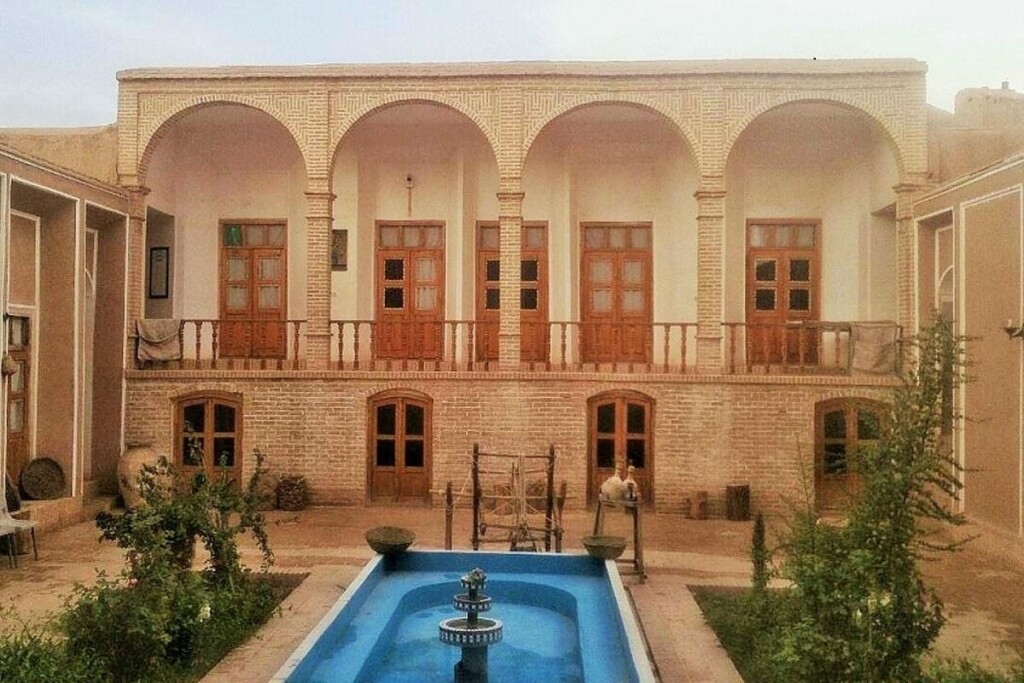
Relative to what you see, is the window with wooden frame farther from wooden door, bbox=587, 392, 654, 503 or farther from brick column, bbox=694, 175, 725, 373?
brick column, bbox=694, 175, 725, 373

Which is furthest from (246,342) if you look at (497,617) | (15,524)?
(497,617)

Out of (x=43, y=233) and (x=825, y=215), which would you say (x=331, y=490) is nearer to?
(x=43, y=233)

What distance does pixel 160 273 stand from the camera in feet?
53.9

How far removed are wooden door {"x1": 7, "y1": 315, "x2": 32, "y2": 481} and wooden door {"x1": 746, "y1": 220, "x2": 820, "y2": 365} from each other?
12.0m

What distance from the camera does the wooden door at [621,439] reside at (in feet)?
46.9

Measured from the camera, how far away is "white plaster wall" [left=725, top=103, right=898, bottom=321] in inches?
609

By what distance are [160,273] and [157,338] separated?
7.16 feet

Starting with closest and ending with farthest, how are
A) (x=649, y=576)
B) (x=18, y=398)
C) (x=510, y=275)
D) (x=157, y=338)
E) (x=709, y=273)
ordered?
(x=649, y=576) < (x=18, y=398) < (x=709, y=273) < (x=510, y=275) < (x=157, y=338)

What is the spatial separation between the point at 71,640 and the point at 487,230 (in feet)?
36.4

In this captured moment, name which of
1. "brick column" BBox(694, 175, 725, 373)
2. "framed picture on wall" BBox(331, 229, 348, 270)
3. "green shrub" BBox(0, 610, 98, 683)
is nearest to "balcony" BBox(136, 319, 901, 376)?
"brick column" BBox(694, 175, 725, 373)

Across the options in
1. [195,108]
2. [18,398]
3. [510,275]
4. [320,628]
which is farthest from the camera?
[195,108]

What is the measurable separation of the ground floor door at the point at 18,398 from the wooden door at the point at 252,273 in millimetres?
4109

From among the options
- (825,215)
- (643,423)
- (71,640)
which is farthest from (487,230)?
(71,640)

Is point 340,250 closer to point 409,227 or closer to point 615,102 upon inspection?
point 409,227
